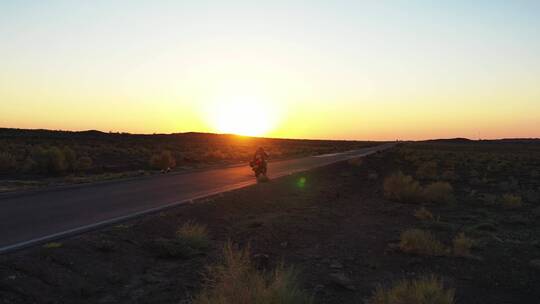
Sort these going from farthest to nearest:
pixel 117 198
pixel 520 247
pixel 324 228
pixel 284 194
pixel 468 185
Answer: pixel 468 185
pixel 284 194
pixel 117 198
pixel 324 228
pixel 520 247

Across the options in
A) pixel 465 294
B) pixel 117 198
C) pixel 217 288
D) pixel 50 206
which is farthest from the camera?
pixel 117 198

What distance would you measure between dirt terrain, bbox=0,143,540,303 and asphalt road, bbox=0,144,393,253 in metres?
0.81

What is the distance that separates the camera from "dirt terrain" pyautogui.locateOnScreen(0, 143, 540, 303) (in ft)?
24.4

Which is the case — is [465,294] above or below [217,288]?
below

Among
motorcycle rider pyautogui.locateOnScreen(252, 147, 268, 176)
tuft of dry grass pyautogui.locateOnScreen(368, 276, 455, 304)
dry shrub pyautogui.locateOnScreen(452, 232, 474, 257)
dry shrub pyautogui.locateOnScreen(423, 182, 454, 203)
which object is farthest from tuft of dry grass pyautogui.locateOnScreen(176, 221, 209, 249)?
motorcycle rider pyautogui.locateOnScreen(252, 147, 268, 176)

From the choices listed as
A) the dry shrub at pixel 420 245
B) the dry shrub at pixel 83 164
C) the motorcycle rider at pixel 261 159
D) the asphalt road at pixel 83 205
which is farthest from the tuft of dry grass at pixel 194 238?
the dry shrub at pixel 83 164

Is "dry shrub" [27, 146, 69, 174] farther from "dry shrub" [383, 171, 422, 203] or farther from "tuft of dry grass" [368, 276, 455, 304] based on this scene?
"tuft of dry grass" [368, 276, 455, 304]

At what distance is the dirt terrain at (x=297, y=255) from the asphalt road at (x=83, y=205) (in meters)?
0.81

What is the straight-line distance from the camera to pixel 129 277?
8.08 meters

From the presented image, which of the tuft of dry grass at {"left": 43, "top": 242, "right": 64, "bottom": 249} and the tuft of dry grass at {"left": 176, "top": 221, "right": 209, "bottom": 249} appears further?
the tuft of dry grass at {"left": 176, "top": 221, "right": 209, "bottom": 249}

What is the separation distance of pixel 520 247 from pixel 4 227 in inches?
412

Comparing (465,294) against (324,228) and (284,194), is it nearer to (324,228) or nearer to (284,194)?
(324,228)

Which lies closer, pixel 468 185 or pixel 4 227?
pixel 4 227

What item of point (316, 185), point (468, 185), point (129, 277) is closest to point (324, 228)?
point (129, 277)
